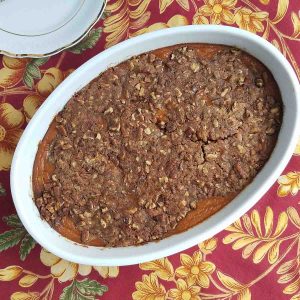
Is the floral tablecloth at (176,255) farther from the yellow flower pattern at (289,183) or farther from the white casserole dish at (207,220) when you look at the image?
the white casserole dish at (207,220)

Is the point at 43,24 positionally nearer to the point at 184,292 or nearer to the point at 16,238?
the point at 16,238

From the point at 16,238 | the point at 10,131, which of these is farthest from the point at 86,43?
the point at 16,238

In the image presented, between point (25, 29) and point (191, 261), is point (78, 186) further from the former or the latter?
point (25, 29)

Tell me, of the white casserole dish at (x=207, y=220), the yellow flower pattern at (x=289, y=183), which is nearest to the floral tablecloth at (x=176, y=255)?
the yellow flower pattern at (x=289, y=183)

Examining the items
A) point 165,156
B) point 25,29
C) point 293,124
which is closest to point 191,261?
point 165,156

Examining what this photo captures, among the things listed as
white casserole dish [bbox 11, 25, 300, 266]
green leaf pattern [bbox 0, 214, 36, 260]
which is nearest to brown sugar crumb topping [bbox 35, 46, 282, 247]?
white casserole dish [bbox 11, 25, 300, 266]
